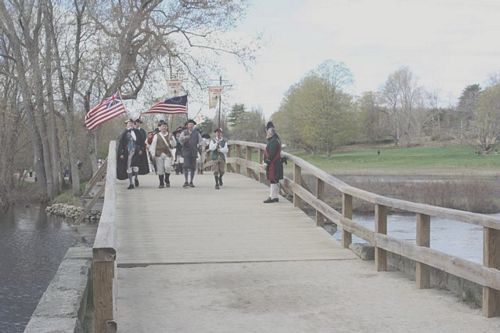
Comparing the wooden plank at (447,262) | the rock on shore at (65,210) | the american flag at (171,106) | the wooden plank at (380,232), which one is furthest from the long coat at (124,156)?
the rock on shore at (65,210)

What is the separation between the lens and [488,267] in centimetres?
589

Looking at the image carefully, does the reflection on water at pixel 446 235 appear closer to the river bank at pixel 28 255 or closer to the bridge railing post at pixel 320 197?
the river bank at pixel 28 255

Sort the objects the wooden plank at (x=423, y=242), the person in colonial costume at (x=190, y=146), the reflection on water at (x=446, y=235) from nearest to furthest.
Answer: the wooden plank at (x=423, y=242) < the person in colonial costume at (x=190, y=146) < the reflection on water at (x=446, y=235)

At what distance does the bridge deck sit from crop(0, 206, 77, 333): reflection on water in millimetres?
8386

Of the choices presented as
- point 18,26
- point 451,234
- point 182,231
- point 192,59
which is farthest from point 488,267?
point 18,26

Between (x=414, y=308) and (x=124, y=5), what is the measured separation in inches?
1393

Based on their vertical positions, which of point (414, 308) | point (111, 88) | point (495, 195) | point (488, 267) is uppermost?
point (111, 88)

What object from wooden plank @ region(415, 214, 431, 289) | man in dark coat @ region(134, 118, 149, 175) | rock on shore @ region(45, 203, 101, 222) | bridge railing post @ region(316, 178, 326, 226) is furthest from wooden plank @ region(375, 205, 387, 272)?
rock on shore @ region(45, 203, 101, 222)

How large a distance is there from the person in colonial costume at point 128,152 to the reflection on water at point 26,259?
4.85m

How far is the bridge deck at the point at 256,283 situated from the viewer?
19.7 feet

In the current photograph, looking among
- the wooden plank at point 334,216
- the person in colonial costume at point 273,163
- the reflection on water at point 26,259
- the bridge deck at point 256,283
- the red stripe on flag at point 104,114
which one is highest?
the red stripe on flag at point 104,114

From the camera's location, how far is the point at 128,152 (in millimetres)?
15477

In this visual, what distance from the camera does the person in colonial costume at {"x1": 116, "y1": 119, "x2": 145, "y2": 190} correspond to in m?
15.3

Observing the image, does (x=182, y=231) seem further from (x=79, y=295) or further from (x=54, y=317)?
(x=54, y=317)
